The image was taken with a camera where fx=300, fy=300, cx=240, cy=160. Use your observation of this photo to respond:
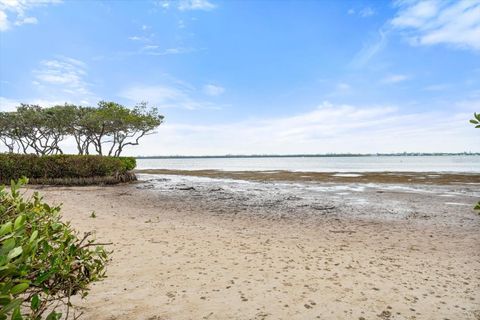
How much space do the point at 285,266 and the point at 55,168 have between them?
70.3 feet

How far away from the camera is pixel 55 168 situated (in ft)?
71.4

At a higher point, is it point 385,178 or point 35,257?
point 35,257

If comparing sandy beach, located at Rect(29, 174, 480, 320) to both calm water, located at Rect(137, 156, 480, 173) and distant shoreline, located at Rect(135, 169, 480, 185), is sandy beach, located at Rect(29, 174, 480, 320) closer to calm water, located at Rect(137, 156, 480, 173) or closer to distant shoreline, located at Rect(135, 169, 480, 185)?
distant shoreline, located at Rect(135, 169, 480, 185)

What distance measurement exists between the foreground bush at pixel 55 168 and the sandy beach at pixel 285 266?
12000 millimetres

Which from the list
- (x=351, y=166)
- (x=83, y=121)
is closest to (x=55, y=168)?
(x=83, y=121)

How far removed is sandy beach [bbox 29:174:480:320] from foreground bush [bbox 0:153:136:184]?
12.0 metres

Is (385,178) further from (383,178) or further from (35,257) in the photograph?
(35,257)

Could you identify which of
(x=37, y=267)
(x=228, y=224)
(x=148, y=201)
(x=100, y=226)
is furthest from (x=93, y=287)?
(x=148, y=201)

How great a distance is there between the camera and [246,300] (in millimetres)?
4395

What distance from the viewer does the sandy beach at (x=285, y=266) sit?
13.7 ft

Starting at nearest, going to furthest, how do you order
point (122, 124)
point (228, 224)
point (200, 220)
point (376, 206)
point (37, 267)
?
point (37, 267)
point (228, 224)
point (200, 220)
point (376, 206)
point (122, 124)

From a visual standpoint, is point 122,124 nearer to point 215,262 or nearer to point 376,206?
point 376,206

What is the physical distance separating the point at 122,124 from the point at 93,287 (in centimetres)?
3624

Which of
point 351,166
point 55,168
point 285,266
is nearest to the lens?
point 285,266
